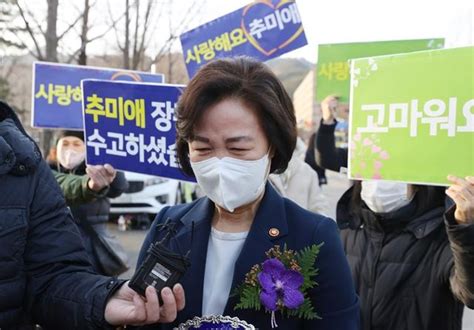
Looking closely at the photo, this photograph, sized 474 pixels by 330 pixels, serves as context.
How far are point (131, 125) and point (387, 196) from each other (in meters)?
1.53

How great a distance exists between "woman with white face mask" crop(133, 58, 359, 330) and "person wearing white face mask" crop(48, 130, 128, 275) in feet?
5.78

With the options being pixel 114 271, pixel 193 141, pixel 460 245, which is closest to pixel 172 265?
pixel 193 141

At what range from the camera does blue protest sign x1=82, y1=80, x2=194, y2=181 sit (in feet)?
10.6

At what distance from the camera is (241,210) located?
1787 millimetres

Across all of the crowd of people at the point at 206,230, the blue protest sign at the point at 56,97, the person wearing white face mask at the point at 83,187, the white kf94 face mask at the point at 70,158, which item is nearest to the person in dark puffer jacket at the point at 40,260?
the crowd of people at the point at 206,230

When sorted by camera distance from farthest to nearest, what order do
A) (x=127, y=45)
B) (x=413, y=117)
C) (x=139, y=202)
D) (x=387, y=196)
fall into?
1. (x=127, y=45)
2. (x=139, y=202)
3. (x=387, y=196)
4. (x=413, y=117)

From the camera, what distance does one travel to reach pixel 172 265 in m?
1.41

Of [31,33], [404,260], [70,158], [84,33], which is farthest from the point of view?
[84,33]

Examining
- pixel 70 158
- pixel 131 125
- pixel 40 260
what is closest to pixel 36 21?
pixel 70 158

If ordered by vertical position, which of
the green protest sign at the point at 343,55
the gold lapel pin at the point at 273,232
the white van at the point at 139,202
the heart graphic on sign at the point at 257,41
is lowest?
the white van at the point at 139,202

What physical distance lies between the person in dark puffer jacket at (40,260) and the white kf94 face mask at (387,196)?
57.2 inches

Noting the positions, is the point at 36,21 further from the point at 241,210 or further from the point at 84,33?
the point at 241,210

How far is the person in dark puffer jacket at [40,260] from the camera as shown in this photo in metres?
1.55

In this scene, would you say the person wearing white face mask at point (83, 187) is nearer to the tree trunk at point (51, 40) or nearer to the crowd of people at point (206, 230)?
the crowd of people at point (206, 230)
